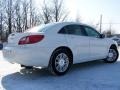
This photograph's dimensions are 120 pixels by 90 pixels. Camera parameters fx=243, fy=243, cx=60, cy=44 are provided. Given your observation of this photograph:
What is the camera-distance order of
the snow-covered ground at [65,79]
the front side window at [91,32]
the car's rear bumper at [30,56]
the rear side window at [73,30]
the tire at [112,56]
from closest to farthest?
the snow-covered ground at [65,79], the car's rear bumper at [30,56], the rear side window at [73,30], the front side window at [91,32], the tire at [112,56]

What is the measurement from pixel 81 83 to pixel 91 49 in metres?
2.18

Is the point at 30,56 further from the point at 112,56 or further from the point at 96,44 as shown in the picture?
the point at 112,56

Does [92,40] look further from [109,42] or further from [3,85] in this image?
[3,85]

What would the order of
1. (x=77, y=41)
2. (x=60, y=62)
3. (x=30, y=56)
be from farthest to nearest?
(x=77, y=41)
(x=60, y=62)
(x=30, y=56)

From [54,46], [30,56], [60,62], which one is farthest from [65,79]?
[30,56]

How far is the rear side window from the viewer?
23.4ft

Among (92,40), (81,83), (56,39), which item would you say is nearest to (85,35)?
(92,40)

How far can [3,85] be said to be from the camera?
→ 19.2 ft

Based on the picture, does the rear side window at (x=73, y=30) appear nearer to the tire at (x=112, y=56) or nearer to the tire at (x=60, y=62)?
the tire at (x=60, y=62)

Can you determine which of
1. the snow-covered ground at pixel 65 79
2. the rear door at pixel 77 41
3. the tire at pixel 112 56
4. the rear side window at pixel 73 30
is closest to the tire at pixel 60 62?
the snow-covered ground at pixel 65 79

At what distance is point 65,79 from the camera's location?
641cm

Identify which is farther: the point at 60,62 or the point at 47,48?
the point at 60,62

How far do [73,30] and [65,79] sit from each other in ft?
5.68

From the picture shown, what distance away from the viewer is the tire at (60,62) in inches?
260
